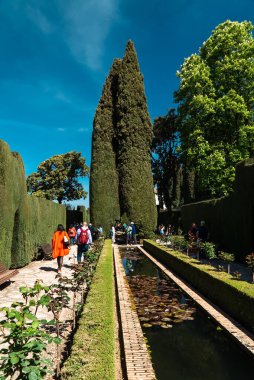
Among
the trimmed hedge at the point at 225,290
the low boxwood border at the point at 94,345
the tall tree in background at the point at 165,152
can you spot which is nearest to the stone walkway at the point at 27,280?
the low boxwood border at the point at 94,345

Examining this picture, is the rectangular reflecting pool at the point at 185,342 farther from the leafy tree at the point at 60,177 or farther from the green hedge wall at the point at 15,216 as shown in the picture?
the leafy tree at the point at 60,177

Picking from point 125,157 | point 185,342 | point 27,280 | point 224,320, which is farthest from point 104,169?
point 185,342

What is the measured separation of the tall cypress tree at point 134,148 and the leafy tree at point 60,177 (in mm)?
25294

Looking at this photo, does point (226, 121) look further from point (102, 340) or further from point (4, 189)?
point (102, 340)

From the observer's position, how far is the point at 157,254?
17.6 metres

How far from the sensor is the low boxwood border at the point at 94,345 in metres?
3.55

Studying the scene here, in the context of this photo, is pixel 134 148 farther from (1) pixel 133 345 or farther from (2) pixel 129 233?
(1) pixel 133 345

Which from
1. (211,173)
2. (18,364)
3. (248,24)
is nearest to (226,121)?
(211,173)

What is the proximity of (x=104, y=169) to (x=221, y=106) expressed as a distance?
12549 mm

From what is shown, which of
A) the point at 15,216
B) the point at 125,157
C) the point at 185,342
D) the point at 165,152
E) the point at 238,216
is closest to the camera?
the point at 185,342

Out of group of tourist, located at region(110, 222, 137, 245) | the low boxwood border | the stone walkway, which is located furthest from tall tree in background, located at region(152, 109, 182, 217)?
the low boxwood border

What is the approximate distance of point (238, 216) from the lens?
13.7 m

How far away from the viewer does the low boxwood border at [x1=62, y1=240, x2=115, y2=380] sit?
3549 millimetres

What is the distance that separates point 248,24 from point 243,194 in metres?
13.8
